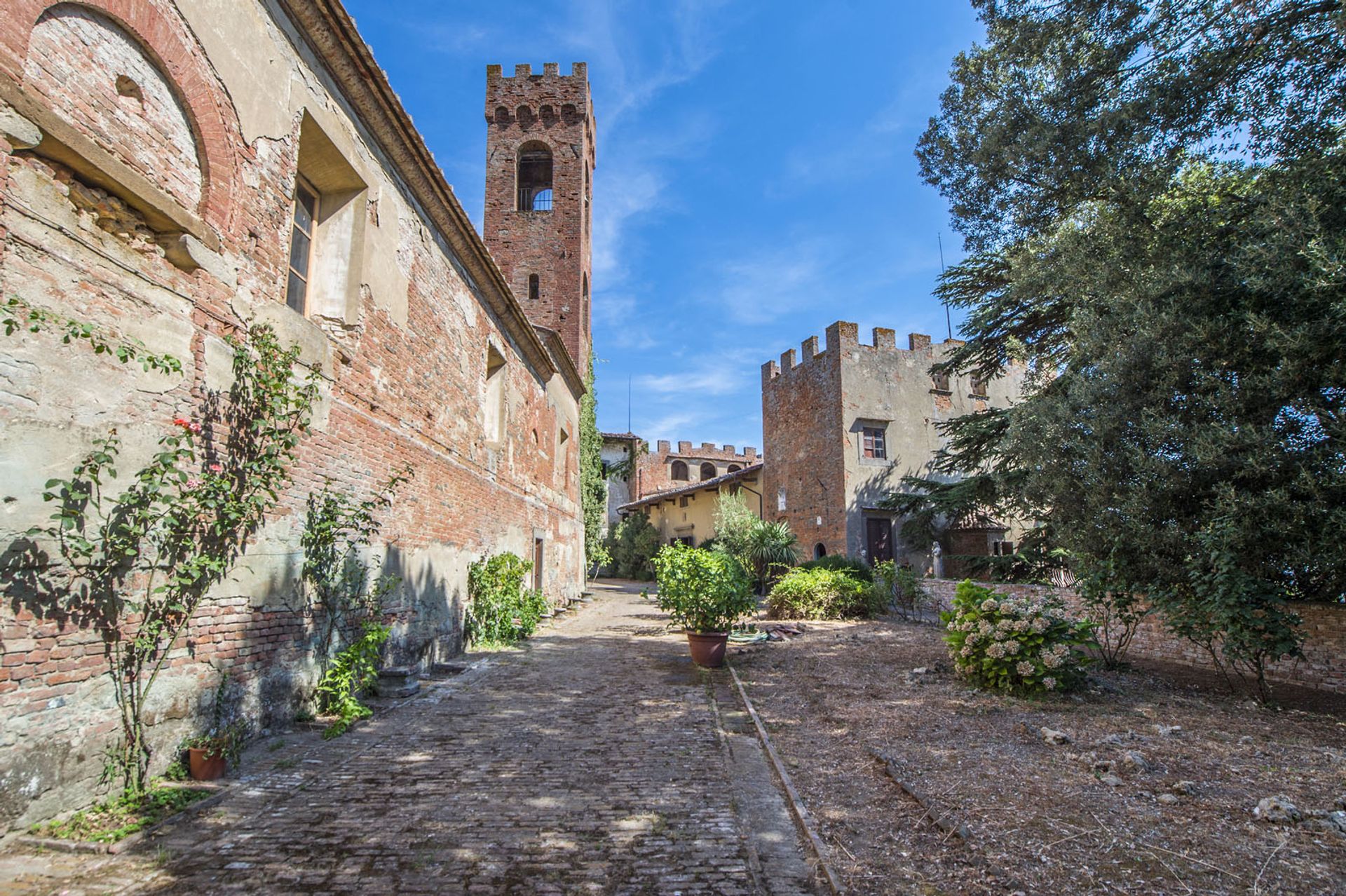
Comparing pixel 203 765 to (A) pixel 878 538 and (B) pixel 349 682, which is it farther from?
(A) pixel 878 538

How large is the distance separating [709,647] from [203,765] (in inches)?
223

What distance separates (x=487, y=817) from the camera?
141 inches

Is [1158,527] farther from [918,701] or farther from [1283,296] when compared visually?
A: [918,701]

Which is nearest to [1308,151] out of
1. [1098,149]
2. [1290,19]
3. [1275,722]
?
[1290,19]

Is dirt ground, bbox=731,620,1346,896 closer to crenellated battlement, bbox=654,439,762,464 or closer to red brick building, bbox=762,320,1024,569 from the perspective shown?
red brick building, bbox=762,320,1024,569

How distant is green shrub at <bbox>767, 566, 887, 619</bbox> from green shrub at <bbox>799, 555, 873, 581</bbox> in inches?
36.3

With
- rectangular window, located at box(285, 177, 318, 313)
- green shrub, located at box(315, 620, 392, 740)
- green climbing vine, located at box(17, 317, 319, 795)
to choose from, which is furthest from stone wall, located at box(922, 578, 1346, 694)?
rectangular window, located at box(285, 177, 318, 313)

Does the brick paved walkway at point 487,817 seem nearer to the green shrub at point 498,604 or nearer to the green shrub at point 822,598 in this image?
the green shrub at point 498,604

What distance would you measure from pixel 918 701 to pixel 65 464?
6.80 m

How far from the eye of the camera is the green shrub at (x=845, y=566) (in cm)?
1571

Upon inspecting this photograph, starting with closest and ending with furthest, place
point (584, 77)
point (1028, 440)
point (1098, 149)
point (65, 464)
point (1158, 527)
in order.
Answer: point (65, 464)
point (1158, 527)
point (1098, 149)
point (1028, 440)
point (584, 77)

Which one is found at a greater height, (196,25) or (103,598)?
(196,25)

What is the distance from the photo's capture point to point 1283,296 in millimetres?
6211

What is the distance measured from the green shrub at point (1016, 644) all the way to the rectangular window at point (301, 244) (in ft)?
23.7
